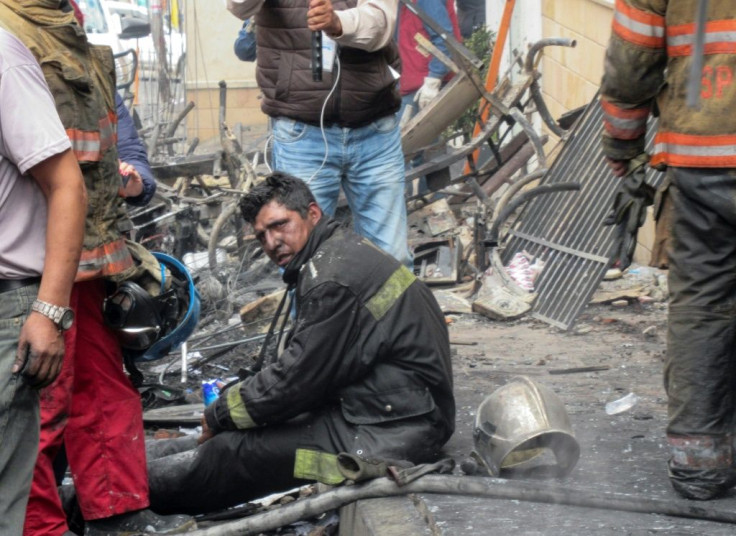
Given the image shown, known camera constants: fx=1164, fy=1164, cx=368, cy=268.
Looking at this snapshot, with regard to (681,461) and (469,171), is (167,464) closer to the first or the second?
(681,461)

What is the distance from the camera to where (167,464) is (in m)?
4.77

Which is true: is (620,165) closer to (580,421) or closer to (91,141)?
(580,421)

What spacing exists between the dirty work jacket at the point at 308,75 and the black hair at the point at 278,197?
0.97 m

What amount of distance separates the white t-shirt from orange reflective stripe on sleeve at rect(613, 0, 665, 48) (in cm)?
179

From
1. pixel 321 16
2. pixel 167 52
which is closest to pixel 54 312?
pixel 321 16

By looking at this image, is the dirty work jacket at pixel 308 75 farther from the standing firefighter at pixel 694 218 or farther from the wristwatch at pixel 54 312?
the wristwatch at pixel 54 312

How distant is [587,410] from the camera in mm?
5215

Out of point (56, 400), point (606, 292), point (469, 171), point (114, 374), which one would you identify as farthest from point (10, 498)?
point (469, 171)

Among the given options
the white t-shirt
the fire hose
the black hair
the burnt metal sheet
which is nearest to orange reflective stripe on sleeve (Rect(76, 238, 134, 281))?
the black hair

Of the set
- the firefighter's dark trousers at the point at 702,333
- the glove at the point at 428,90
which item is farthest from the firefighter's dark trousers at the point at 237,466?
the glove at the point at 428,90

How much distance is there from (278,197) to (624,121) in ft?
4.53

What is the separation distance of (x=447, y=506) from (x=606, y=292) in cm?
367

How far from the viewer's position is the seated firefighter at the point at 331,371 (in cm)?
427

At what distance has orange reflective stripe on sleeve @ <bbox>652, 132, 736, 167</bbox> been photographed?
140 inches
